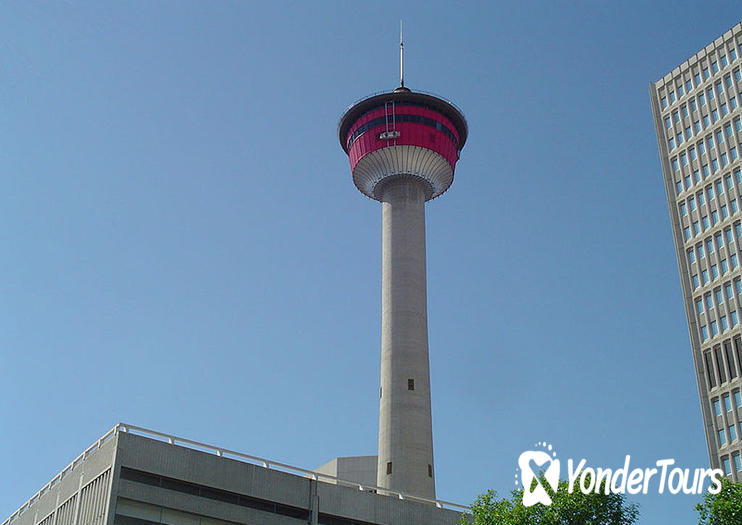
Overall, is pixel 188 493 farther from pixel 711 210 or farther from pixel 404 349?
pixel 711 210

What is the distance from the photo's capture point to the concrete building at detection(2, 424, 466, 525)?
55500mm

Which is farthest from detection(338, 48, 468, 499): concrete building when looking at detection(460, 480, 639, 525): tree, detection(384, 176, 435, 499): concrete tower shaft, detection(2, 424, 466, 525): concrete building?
detection(460, 480, 639, 525): tree

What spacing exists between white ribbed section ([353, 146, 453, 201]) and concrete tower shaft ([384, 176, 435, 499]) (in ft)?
3.84

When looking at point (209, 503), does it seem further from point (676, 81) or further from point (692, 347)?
point (676, 81)

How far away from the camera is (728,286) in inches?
3839

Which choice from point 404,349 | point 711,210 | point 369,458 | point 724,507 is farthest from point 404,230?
point 724,507

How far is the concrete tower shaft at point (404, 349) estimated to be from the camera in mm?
87125

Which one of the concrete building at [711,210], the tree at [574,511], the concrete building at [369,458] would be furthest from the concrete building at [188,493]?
the concrete building at [711,210]

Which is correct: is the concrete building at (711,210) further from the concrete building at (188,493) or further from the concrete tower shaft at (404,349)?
the concrete building at (188,493)

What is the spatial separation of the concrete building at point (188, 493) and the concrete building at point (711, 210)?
4207 cm

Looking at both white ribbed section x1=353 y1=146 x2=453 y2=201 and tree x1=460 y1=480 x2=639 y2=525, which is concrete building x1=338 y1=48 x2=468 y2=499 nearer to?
white ribbed section x1=353 y1=146 x2=453 y2=201

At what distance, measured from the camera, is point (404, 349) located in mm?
92188

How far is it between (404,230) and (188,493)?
48.0m

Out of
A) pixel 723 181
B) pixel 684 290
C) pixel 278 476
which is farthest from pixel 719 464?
pixel 278 476
